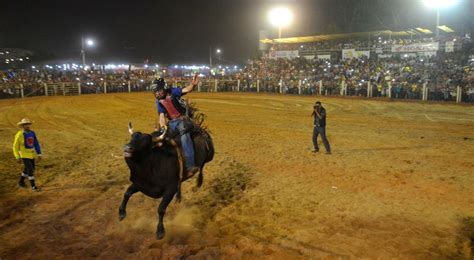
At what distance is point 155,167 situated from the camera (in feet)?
17.0

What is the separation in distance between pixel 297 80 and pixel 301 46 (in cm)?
1048

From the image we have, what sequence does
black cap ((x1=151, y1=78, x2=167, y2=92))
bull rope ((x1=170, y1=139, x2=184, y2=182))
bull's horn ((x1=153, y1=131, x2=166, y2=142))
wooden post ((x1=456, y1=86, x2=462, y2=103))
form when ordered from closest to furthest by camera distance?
bull's horn ((x1=153, y1=131, x2=166, y2=142))
bull rope ((x1=170, y1=139, x2=184, y2=182))
black cap ((x1=151, y1=78, x2=167, y2=92))
wooden post ((x1=456, y1=86, x2=462, y2=103))

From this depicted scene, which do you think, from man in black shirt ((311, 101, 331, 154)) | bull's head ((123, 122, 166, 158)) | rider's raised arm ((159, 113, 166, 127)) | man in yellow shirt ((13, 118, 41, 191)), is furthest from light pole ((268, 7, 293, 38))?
bull's head ((123, 122, 166, 158))

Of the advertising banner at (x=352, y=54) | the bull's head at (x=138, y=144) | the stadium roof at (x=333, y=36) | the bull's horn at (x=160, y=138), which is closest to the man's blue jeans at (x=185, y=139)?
the bull's horn at (x=160, y=138)

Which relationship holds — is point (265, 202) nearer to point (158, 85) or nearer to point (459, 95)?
point (158, 85)

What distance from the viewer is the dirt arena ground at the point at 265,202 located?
518 cm

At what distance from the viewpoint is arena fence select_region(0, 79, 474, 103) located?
25.9 m

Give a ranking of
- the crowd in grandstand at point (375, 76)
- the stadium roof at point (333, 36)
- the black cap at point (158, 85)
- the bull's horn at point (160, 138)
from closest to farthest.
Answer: the bull's horn at point (160, 138) → the black cap at point (158, 85) → the crowd in grandstand at point (375, 76) → the stadium roof at point (333, 36)

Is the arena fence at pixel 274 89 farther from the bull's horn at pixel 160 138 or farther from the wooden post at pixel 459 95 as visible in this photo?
the bull's horn at pixel 160 138

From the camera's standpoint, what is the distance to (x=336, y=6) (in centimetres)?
4941

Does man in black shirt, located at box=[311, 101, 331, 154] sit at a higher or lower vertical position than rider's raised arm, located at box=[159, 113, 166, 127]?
lower

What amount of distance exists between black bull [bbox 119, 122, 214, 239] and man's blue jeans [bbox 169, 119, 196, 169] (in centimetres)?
29

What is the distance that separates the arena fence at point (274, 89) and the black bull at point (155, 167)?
83.7 feet

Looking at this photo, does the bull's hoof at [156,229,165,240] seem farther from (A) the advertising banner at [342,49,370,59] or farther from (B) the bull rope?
(A) the advertising banner at [342,49,370,59]
